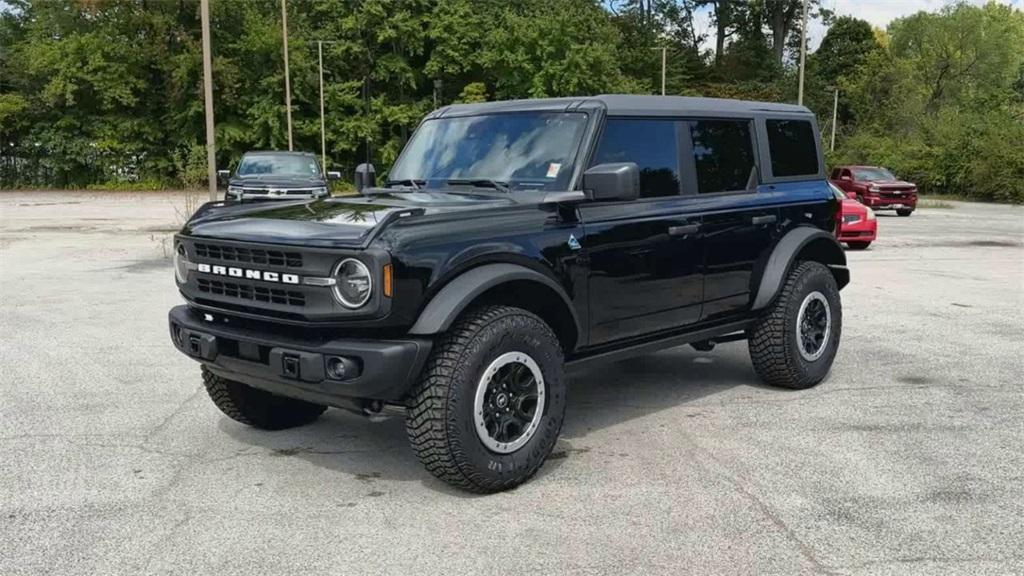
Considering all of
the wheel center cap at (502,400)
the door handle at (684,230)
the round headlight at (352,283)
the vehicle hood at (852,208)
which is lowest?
the wheel center cap at (502,400)

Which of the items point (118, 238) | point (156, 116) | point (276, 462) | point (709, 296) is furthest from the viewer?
point (156, 116)

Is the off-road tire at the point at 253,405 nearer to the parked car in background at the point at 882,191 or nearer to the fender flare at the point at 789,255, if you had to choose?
the fender flare at the point at 789,255

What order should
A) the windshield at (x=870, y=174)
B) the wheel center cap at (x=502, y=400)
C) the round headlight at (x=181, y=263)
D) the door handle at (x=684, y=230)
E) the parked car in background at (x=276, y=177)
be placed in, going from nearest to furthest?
the wheel center cap at (x=502, y=400), the round headlight at (x=181, y=263), the door handle at (x=684, y=230), the parked car in background at (x=276, y=177), the windshield at (x=870, y=174)

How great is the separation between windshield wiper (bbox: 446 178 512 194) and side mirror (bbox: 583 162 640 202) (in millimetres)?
502

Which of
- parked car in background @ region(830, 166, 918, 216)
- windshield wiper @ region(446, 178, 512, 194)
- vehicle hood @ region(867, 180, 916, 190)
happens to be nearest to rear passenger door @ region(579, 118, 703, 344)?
windshield wiper @ region(446, 178, 512, 194)

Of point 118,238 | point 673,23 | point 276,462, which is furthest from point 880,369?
point 673,23

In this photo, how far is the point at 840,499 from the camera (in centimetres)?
422

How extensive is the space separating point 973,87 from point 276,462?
62.1 m

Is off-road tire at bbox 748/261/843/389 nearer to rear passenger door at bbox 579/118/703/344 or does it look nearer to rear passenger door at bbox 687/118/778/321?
rear passenger door at bbox 687/118/778/321

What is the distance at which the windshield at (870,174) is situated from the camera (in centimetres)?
2834

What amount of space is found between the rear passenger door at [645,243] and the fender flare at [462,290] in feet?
1.81

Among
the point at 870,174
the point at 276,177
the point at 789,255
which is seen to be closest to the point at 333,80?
the point at 870,174

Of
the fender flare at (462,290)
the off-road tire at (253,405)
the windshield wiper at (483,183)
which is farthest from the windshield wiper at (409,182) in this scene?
the off-road tire at (253,405)

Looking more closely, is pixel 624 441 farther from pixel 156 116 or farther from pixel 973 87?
pixel 973 87
